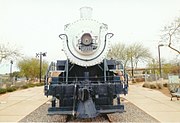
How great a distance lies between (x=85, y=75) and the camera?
20.9 ft

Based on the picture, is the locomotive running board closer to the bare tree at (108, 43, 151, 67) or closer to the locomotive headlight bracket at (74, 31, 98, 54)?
the locomotive headlight bracket at (74, 31, 98, 54)

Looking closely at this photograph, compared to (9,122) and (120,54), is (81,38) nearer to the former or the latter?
(9,122)

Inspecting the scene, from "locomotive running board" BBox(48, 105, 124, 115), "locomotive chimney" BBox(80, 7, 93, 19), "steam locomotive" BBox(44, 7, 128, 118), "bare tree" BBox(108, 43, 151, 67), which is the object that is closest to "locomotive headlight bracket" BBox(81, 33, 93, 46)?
"steam locomotive" BBox(44, 7, 128, 118)

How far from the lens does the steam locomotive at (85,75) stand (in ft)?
19.0

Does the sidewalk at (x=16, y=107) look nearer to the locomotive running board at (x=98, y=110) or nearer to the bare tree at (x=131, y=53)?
the locomotive running board at (x=98, y=110)

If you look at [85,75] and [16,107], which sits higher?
[85,75]

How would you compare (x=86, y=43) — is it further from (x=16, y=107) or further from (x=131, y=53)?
(x=131, y=53)

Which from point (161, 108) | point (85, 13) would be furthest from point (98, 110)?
point (161, 108)

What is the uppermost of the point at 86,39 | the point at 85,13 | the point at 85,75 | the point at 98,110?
the point at 85,13

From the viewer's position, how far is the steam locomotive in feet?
19.0

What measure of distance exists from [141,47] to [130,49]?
2.60 metres

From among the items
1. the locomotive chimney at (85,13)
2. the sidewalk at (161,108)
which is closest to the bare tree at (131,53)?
the sidewalk at (161,108)

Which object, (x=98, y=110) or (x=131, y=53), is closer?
(x=98, y=110)

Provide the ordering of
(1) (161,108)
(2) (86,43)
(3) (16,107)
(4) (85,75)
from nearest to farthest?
1. (2) (86,43)
2. (4) (85,75)
3. (1) (161,108)
4. (3) (16,107)
